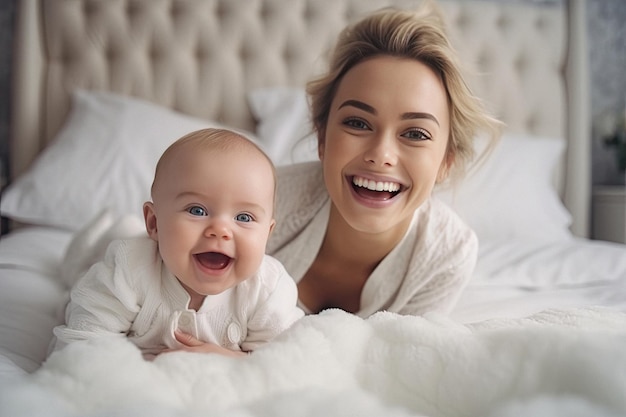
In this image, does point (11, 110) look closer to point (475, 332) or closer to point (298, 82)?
point (298, 82)

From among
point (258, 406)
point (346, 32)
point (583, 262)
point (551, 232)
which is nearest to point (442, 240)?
point (346, 32)

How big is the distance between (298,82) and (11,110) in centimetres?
136

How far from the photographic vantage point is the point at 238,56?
2699mm

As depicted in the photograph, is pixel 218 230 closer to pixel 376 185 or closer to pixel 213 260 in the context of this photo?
pixel 213 260

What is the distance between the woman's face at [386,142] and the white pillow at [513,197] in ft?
3.70

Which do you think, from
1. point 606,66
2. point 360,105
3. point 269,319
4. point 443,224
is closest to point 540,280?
point 443,224

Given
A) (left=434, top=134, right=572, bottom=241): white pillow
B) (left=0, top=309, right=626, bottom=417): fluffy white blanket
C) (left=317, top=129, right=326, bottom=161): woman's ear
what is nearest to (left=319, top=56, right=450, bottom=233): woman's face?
(left=317, top=129, right=326, bottom=161): woman's ear

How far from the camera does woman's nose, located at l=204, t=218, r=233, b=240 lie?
2.72 ft

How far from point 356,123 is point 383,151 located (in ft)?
0.38

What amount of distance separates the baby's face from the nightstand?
2609mm

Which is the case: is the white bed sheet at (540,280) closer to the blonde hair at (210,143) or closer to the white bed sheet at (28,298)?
the blonde hair at (210,143)

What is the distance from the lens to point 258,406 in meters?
0.60

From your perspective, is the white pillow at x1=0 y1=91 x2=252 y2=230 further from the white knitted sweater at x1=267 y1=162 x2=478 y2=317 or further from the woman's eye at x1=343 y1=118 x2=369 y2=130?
the woman's eye at x1=343 y1=118 x2=369 y2=130

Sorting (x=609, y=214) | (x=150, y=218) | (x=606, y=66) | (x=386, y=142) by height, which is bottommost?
(x=609, y=214)
